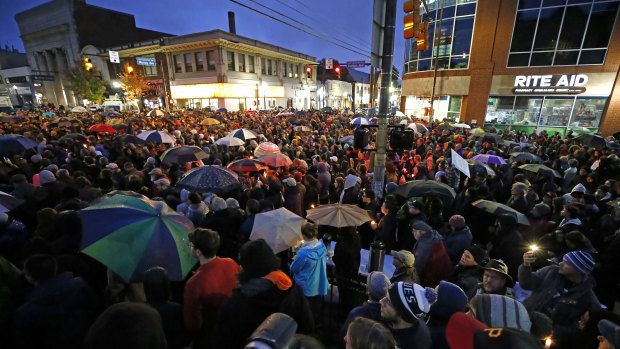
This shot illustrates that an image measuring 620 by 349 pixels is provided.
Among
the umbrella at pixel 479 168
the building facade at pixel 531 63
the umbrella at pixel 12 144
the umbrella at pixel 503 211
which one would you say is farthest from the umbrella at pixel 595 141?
the umbrella at pixel 12 144

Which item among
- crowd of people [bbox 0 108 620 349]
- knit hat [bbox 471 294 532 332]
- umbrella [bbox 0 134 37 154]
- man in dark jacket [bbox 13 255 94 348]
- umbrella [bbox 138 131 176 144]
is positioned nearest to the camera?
crowd of people [bbox 0 108 620 349]

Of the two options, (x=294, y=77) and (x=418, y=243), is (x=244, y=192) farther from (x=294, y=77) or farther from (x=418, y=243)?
(x=294, y=77)

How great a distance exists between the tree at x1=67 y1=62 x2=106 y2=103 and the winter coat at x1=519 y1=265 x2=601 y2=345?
57.6 metres

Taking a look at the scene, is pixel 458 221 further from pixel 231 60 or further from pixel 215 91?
pixel 231 60

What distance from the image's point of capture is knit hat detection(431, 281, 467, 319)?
2471 millimetres

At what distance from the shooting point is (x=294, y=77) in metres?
52.7

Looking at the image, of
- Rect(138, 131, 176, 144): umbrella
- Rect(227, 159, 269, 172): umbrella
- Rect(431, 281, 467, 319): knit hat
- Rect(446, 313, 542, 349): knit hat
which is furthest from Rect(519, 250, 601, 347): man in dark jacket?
Rect(138, 131, 176, 144): umbrella

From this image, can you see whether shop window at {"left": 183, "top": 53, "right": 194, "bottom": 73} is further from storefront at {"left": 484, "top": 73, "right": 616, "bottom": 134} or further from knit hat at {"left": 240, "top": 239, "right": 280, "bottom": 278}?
knit hat at {"left": 240, "top": 239, "right": 280, "bottom": 278}

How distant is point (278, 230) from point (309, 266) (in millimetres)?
771

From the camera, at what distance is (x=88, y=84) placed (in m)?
43.1

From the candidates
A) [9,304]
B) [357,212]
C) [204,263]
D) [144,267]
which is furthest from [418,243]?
[9,304]

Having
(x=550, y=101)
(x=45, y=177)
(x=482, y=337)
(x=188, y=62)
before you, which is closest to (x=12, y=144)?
(x=45, y=177)

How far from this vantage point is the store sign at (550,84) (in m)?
19.6

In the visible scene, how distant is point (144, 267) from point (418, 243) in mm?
3527
